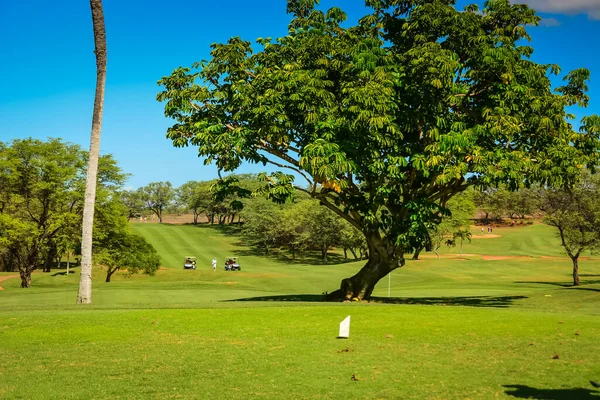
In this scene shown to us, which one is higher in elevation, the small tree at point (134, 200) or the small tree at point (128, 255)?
the small tree at point (134, 200)

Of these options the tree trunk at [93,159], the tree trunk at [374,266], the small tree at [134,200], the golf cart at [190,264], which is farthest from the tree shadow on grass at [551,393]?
the small tree at [134,200]

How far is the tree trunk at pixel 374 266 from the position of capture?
79.2 feet

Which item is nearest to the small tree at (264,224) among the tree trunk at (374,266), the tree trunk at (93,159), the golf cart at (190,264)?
the golf cart at (190,264)

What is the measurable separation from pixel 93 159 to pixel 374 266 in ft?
41.2

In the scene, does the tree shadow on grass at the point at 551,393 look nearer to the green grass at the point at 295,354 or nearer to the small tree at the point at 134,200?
the green grass at the point at 295,354

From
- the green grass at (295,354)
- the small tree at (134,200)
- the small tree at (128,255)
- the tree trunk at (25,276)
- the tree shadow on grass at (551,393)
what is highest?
the small tree at (134,200)

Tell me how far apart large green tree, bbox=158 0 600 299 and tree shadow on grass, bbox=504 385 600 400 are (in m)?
12.4

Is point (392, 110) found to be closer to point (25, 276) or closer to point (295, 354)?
point (295, 354)

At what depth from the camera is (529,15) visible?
22.5m

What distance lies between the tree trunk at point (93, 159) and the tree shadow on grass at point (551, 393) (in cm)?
1708

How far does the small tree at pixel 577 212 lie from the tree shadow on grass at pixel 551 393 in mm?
35804

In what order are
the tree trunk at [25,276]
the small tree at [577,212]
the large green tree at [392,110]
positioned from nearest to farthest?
the large green tree at [392,110] → the small tree at [577,212] → the tree trunk at [25,276]

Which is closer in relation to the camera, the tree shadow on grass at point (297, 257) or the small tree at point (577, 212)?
the small tree at point (577, 212)

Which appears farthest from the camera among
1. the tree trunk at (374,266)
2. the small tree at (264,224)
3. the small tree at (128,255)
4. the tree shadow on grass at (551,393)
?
the small tree at (264,224)
